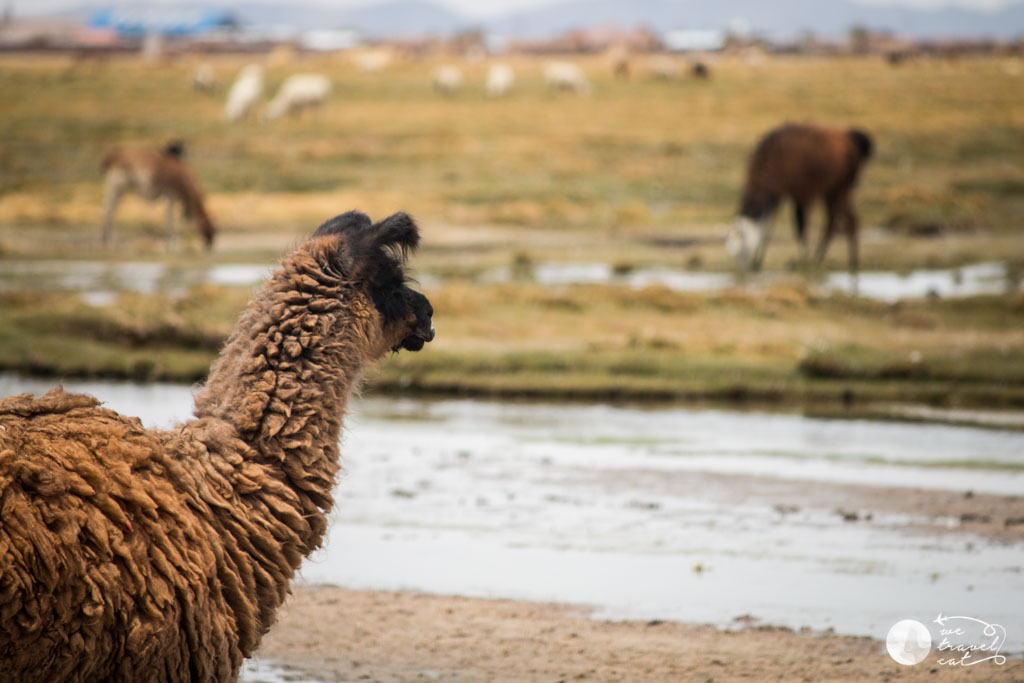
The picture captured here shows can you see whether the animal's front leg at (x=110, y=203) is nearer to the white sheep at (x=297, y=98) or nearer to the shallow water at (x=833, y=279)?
the shallow water at (x=833, y=279)

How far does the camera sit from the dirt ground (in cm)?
578

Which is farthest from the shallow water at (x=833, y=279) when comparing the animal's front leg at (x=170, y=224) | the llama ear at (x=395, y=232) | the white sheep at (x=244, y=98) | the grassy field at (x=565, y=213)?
the white sheep at (x=244, y=98)

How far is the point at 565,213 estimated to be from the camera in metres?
27.9

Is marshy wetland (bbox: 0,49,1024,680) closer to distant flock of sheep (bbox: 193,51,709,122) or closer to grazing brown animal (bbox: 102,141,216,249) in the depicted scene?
grazing brown animal (bbox: 102,141,216,249)

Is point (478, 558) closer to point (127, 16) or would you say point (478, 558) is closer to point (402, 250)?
point (402, 250)

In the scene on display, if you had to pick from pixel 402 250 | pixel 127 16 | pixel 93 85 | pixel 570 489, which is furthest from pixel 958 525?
pixel 127 16

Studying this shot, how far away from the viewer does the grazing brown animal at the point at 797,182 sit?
20.4 meters

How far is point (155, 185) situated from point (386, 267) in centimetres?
2079

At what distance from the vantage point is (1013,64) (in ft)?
208

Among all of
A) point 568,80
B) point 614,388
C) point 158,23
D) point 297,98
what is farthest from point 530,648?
point 158,23

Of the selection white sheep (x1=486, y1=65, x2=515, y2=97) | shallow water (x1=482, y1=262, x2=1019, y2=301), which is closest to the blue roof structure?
white sheep (x1=486, y1=65, x2=515, y2=97)

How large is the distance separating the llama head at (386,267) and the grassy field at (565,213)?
324 millimetres

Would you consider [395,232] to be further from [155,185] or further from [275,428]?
[155,185]

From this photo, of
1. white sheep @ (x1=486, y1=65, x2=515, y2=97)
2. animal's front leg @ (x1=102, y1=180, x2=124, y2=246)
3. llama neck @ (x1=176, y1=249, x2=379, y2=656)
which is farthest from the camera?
white sheep @ (x1=486, y1=65, x2=515, y2=97)
